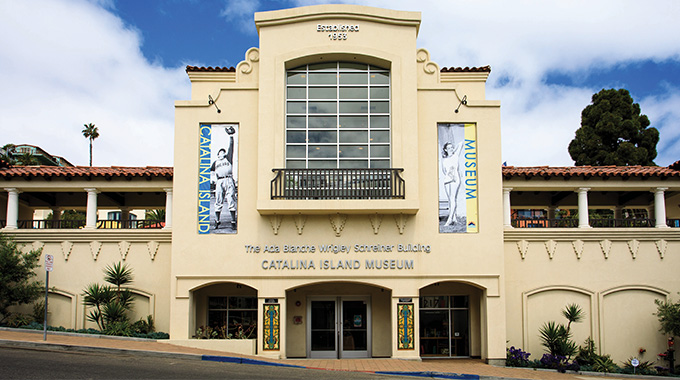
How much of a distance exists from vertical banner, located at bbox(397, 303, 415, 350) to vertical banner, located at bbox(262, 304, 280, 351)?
13.1 feet

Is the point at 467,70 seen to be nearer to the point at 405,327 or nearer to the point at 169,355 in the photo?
the point at 405,327

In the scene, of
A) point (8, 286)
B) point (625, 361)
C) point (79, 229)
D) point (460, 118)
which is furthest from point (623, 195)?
point (8, 286)

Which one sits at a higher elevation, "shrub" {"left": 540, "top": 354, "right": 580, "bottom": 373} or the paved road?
the paved road

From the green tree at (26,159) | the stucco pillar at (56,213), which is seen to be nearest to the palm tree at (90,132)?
the green tree at (26,159)

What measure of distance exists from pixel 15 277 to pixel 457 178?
15.3 metres

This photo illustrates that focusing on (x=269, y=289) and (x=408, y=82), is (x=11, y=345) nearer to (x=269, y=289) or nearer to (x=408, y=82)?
(x=269, y=289)

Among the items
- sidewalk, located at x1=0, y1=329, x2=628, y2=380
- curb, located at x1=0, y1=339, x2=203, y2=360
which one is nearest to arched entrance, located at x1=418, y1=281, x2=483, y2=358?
sidewalk, located at x1=0, y1=329, x2=628, y2=380

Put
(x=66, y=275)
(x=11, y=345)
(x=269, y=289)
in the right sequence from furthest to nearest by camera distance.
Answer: (x=66, y=275) < (x=269, y=289) < (x=11, y=345)

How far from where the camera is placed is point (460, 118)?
68.9 ft

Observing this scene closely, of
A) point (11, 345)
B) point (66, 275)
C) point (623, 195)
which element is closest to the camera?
point (11, 345)

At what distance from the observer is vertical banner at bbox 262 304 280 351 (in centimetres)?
2005

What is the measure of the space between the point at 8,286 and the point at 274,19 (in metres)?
12.7

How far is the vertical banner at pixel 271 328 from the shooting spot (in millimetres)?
20047

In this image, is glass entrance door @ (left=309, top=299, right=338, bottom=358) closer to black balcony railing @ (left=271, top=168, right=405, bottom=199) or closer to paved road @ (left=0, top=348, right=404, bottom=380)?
black balcony railing @ (left=271, top=168, right=405, bottom=199)
